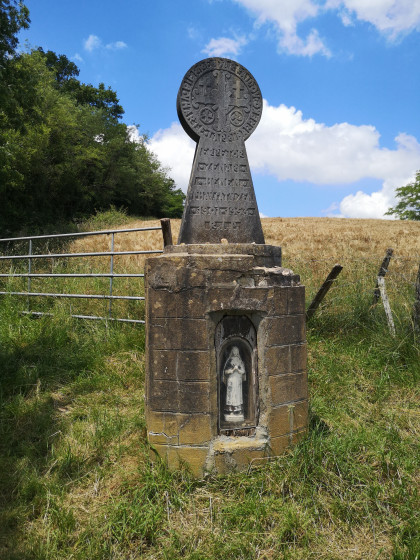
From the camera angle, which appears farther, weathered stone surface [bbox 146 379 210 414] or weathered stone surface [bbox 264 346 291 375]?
weathered stone surface [bbox 264 346 291 375]

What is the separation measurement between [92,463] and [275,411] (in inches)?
51.3

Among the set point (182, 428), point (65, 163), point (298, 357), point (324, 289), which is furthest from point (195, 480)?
point (65, 163)

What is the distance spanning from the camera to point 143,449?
115 inches

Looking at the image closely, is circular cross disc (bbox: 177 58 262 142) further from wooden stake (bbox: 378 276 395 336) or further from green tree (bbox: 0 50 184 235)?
green tree (bbox: 0 50 184 235)

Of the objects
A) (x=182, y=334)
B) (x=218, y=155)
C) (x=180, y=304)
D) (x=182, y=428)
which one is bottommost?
(x=182, y=428)

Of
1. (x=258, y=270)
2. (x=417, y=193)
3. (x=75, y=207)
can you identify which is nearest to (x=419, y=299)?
(x=258, y=270)

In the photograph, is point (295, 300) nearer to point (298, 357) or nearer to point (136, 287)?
point (298, 357)

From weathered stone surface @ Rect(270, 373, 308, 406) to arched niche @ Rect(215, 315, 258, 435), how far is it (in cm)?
12

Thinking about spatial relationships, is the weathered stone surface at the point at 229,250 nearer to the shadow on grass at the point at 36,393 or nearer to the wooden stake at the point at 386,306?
the shadow on grass at the point at 36,393

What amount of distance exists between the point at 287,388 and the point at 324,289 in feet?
7.55

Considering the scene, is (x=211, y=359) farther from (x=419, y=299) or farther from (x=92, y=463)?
(x=419, y=299)

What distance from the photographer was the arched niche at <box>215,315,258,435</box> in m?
2.84

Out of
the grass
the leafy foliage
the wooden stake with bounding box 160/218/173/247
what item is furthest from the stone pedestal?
the leafy foliage

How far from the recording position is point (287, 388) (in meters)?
2.87
